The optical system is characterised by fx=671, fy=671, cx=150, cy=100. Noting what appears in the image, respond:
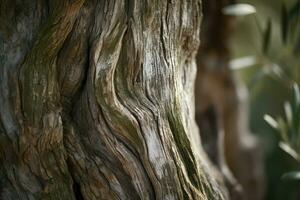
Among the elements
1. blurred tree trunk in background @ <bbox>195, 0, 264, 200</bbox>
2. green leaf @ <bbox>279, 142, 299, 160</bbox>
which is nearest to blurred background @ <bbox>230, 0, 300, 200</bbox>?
blurred tree trunk in background @ <bbox>195, 0, 264, 200</bbox>

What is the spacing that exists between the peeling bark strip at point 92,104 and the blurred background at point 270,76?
151 centimetres

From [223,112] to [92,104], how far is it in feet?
8.62

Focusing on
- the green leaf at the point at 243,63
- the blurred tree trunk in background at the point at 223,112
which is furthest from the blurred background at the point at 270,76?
the blurred tree trunk in background at the point at 223,112

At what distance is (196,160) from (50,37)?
780mm

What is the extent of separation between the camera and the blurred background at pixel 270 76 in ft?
16.3

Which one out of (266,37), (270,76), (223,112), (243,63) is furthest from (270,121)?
(270,76)

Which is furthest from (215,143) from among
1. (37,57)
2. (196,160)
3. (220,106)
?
(37,57)

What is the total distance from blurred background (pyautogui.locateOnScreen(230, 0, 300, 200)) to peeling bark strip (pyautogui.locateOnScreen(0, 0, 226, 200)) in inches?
59.4

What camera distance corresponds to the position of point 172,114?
9.02ft

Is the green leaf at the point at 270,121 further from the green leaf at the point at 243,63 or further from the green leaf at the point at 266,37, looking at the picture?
the green leaf at the point at 243,63

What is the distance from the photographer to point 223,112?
203 inches

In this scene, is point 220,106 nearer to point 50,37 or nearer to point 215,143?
point 215,143

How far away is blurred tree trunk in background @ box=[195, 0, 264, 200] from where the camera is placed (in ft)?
15.0

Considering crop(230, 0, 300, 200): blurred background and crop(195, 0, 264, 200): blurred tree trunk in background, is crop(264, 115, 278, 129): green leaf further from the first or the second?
crop(195, 0, 264, 200): blurred tree trunk in background
